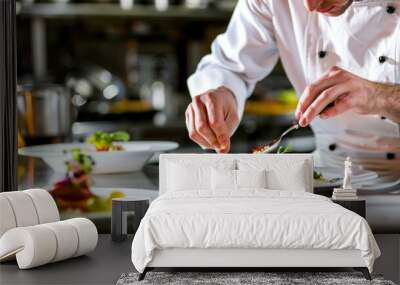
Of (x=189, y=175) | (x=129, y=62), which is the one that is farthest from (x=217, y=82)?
(x=129, y=62)

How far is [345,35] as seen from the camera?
4383mm

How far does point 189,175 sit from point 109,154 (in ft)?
2.44

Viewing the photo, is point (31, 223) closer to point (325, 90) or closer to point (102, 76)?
point (325, 90)

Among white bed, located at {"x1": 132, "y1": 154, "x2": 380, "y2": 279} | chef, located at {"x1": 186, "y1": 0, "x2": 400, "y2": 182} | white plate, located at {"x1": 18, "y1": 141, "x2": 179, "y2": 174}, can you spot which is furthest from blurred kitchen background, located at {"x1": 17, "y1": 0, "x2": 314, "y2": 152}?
white bed, located at {"x1": 132, "y1": 154, "x2": 380, "y2": 279}

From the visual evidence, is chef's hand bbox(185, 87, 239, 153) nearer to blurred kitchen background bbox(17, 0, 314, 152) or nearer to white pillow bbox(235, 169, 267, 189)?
white pillow bbox(235, 169, 267, 189)

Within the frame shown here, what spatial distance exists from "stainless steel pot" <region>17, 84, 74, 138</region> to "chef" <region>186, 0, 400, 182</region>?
3.78 feet

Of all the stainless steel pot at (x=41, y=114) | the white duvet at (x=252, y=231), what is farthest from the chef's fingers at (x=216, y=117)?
the stainless steel pot at (x=41, y=114)

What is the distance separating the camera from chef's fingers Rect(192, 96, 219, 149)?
14.0ft

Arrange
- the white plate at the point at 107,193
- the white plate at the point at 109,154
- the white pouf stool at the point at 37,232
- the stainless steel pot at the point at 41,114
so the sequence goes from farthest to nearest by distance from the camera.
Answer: the stainless steel pot at the point at 41,114 < the white plate at the point at 109,154 < the white plate at the point at 107,193 < the white pouf stool at the point at 37,232

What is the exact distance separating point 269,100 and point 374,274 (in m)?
2.82

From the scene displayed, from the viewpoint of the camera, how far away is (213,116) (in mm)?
4273

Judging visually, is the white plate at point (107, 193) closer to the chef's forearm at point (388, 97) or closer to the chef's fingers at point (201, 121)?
the chef's fingers at point (201, 121)

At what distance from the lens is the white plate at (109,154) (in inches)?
192

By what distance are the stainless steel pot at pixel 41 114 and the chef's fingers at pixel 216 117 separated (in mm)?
1335
